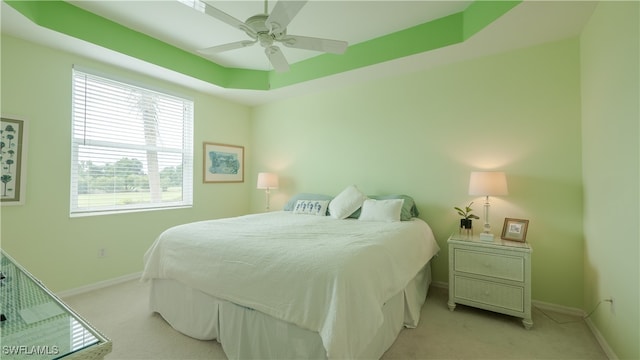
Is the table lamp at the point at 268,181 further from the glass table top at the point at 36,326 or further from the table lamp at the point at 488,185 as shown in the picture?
the glass table top at the point at 36,326

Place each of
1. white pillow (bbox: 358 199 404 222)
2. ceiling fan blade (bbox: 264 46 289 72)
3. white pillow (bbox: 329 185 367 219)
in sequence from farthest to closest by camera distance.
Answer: white pillow (bbox: 329 185 367 219) < white pillow (bbox: 358 199 404 222) < ceiling fan blade (bbox: 264 46 289 72)

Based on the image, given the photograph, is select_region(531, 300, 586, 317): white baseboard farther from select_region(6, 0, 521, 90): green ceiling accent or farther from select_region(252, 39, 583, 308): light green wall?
A: select_region(6, 0, 521, 90): green ceiling accent

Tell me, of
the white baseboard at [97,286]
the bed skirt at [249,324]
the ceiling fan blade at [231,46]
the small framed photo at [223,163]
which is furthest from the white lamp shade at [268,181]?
the ceiling fan blade at [231,46]

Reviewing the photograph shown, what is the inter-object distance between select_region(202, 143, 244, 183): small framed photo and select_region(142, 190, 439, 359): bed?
1.91 meters

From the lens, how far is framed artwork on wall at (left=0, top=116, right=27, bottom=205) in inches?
94.3

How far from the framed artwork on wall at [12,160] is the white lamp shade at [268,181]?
2479 millimetres

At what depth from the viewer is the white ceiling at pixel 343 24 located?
2.15 metres

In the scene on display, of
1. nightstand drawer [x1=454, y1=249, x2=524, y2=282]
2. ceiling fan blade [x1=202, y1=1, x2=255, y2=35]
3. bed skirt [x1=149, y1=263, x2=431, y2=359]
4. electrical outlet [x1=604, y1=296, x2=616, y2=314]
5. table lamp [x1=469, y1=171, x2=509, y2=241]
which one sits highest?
ceiling fan blade [x1=202, y1=1, x2=255, y2=35]

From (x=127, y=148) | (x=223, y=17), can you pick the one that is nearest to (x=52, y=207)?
(x=127, y=148)

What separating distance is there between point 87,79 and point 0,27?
706mm

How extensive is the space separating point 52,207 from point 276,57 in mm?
2733

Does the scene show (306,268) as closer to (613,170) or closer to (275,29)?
(275,29)

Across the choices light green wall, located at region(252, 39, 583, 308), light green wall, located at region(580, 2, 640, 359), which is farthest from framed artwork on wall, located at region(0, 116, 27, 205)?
light green wall, located at region(580, 2, 640, 359)

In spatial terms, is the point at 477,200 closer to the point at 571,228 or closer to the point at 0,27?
the point at 571,228
